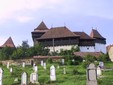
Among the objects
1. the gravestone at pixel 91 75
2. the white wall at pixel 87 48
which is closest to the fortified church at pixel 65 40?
the white wall at pixel 87 48

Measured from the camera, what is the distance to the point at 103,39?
70.2m

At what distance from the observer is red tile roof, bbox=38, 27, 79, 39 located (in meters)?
62.9

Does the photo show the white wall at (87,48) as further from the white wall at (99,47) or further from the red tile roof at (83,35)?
the red tile roof at (83,35)

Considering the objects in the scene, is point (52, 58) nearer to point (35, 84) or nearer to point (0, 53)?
point (0, 53)

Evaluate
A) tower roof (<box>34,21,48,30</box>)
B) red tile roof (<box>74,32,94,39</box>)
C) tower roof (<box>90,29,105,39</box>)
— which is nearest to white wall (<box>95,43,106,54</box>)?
tower roof (<box>90,29,105,39</box>)

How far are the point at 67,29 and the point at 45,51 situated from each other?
915cm

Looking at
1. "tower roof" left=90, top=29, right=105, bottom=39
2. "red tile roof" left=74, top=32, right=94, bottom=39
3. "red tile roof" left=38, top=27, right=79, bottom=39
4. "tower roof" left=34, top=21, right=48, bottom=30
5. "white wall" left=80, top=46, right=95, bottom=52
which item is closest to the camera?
"red tile roof" left=38, top=27, right=79, bottom=39

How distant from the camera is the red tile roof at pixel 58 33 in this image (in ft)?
206

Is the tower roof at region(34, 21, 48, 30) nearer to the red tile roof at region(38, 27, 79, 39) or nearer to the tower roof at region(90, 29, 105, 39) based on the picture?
the red tile roof at region(38, 27, 79, 39)

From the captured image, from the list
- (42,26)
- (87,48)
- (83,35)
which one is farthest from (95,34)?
(42,26)

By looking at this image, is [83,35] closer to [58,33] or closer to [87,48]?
[87,48]

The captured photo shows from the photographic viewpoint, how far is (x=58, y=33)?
63562 millimetres

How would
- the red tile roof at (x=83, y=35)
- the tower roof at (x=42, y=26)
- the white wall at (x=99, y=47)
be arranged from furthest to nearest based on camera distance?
the tower roof at (x=42, y=26) < the white wall at (x=99, y=47) < the red tile roof at (x=83, y=35)

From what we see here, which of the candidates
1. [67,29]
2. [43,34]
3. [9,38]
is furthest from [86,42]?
[9,38]
